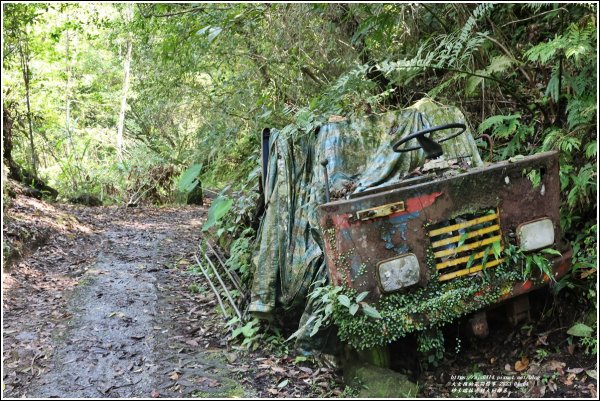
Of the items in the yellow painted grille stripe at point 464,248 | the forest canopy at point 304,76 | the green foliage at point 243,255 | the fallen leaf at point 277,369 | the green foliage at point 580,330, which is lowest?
the fallen leaf at point 277,369

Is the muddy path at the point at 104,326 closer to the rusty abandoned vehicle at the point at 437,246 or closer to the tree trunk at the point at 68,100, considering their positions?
the rusty abandoned vehicle at the point at 437,246

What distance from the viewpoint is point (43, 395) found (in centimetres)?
377

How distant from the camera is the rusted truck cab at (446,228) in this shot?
10.6ft

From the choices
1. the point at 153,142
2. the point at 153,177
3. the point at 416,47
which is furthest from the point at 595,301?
the point at 153,142

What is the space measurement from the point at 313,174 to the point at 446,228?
5.11ft

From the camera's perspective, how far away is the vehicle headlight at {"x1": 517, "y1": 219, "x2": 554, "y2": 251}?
3.43 meters

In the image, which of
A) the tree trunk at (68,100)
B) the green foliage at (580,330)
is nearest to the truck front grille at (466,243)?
the green foliage at (580,330)

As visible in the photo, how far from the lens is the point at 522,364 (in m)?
3.60

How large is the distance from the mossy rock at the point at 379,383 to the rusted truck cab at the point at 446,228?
0.62 meters

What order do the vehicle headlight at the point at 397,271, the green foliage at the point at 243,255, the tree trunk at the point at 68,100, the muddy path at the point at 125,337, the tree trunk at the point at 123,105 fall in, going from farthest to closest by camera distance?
the tree trunk at the point at 123,105
the tree trunk at the point at 68,100
the green foliage at the point at 243,255
the muddy path at the point at 125,337
the vehicle headlight at the point at 397,271

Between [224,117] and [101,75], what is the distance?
1229 centimetres

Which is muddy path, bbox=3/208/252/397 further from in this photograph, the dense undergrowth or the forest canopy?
the forest canopy

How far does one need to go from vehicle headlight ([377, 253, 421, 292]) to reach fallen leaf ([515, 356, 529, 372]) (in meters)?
1.14

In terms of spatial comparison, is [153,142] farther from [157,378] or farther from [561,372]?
[561,372]
